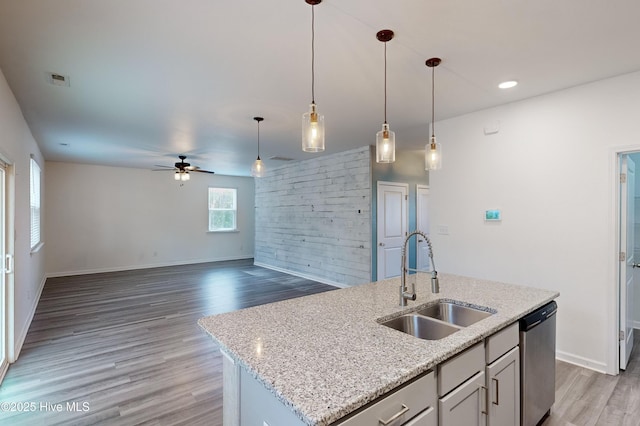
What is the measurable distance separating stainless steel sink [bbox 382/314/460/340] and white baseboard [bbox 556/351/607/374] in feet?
7.43

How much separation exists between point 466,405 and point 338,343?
2.32ft

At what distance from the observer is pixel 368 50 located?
2361mm

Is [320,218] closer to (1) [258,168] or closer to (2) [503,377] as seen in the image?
(1) [258,168]

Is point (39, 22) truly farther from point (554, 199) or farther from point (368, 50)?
point (554, 199)

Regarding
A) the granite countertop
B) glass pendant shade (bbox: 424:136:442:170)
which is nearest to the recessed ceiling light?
glass pendant shade (bbox: 424:136:442:170)

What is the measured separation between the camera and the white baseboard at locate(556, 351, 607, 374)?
9.48 feet

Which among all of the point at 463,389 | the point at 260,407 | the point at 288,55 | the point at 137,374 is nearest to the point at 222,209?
the point at 137,374

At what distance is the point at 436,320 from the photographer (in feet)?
6.05

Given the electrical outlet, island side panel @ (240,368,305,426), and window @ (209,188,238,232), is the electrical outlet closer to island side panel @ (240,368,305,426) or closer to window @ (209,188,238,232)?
island side panel @ (240,368,305,426)

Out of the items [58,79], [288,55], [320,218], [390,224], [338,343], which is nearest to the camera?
[338,343]

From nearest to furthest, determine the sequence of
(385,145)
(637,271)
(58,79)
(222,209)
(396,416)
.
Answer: (396,416) < (385,145) < (58,79) < (637,271) < (222,209)

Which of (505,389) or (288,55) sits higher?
(288,55)

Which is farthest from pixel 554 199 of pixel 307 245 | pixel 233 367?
pixel 307 245

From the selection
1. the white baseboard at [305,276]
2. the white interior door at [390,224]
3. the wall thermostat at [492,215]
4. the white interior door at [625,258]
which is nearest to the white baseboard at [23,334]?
the white baseboard at [305,276]
